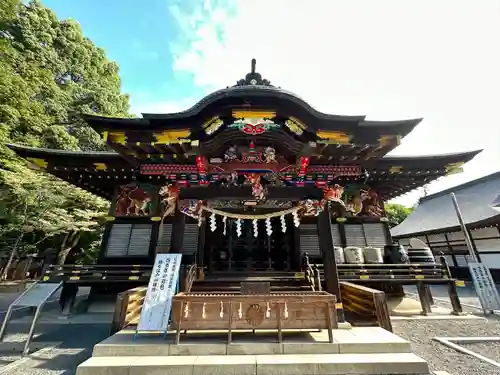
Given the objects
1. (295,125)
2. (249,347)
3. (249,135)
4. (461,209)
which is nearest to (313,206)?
(295,125)

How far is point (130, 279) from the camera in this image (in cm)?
780

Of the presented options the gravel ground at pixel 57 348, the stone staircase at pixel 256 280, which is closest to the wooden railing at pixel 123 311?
the gravel ground at pixel 57 348

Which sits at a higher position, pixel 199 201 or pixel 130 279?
pixel 199 201

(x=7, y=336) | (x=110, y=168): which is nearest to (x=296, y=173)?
(x=110, y=168)

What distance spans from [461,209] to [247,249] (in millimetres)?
17985

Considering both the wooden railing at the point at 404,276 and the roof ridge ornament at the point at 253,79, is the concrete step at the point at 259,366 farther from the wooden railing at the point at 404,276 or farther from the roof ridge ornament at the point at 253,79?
the roof ridge ornament at the point at 253,79

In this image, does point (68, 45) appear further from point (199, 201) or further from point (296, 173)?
point (296, 173)

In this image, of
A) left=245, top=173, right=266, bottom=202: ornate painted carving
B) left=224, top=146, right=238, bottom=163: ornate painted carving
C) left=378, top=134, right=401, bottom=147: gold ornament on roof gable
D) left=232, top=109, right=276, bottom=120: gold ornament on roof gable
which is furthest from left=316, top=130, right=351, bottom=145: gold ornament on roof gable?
left=224, top=146, right=238, bottom=163: ornate painted carving

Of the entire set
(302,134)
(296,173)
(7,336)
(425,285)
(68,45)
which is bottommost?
(7,336)

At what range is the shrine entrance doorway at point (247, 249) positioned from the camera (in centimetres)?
891

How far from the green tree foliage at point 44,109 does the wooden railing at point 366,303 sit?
14.6 m

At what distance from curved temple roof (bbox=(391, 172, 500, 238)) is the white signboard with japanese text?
6973 mm

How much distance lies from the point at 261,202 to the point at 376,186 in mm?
6083

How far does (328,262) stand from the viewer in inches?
241
